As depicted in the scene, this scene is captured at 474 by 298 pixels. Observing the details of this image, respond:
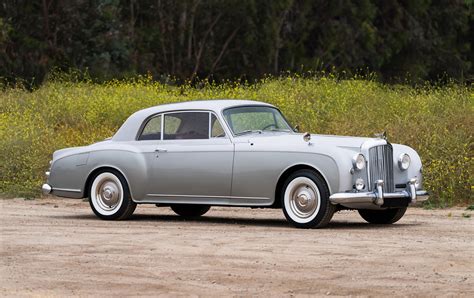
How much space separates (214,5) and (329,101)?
26909 millimetres

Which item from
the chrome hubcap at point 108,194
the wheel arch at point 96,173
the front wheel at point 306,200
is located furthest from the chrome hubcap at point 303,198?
the chrome hubcap at point 108,194

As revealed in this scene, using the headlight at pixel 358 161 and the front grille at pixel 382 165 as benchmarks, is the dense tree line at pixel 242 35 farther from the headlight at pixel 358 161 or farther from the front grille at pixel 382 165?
the headlight at pixel 358 161

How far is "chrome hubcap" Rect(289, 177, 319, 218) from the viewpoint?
46.8 feet

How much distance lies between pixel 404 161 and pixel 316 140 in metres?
1.17

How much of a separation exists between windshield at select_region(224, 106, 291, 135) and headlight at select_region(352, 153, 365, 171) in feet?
5.41

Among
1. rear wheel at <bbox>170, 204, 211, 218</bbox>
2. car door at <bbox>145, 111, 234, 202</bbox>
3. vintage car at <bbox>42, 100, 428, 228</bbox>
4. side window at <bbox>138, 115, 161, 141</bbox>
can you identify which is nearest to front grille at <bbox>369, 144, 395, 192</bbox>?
vintage car at <bbox>42, 100, 428, 228</bbox>

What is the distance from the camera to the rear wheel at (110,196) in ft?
52.2

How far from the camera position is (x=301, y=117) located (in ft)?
74.6

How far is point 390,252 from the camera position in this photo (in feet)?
38.8

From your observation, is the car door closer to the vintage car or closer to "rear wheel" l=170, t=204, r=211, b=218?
the vintage car

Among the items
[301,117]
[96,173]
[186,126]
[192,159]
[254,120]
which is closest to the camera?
[192,159]

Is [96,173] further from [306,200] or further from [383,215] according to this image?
[383,215]

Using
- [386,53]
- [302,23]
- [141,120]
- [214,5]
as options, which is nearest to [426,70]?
[386,53]

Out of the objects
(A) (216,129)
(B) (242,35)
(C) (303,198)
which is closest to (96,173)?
(A) (216,129)
